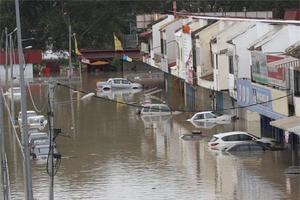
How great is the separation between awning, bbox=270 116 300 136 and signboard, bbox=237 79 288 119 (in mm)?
712

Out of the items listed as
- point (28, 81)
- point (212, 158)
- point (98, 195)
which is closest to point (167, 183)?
point (98, 195)

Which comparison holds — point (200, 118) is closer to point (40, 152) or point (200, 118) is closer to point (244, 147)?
point (244, 147)

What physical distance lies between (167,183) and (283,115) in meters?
6.31

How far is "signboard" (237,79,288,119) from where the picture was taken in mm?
35719

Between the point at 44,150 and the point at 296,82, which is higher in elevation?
the point at 296,82

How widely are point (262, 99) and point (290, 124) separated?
6.18 m

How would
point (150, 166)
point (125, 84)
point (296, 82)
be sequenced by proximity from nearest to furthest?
point (296, 82)
point (150, 166)
point (125, 84)

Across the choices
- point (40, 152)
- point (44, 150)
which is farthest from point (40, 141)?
point (40, 152)

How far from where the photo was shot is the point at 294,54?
31.7 m

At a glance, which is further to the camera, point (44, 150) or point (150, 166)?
point (44, 150)

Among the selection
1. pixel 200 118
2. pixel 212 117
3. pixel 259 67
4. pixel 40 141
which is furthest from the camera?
pixel 200 118

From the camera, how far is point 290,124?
33094 millimetres

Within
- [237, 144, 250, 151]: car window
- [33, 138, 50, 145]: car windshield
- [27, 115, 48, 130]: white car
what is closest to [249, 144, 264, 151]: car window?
[237, 144, 250, 151]: car window

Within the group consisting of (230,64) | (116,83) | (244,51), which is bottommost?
(116,83)
